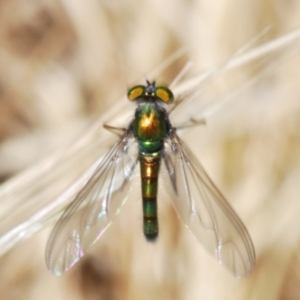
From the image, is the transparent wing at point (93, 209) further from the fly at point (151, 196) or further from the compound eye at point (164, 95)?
the compound eye at point (164, 95)

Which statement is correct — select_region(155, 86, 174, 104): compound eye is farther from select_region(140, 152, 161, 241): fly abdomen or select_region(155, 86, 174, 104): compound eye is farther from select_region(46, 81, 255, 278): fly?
select_region(140, 152, 161, 241): fly abdomen

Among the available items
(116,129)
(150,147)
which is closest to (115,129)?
(116,129)

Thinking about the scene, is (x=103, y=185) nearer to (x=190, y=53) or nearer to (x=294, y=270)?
(x=190, y=53)

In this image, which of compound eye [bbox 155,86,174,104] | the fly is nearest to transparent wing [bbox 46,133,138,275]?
the fly

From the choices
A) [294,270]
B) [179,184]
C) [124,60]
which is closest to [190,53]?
[124,60]

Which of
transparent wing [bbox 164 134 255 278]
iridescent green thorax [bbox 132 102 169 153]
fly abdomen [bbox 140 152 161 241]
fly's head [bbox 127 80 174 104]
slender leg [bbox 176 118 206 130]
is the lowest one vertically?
transparent wing [bbox 164 134 255 278]

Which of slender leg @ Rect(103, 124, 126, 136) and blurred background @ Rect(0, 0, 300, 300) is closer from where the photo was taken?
slender leg @ Rect(103, 124, 126, 136)
